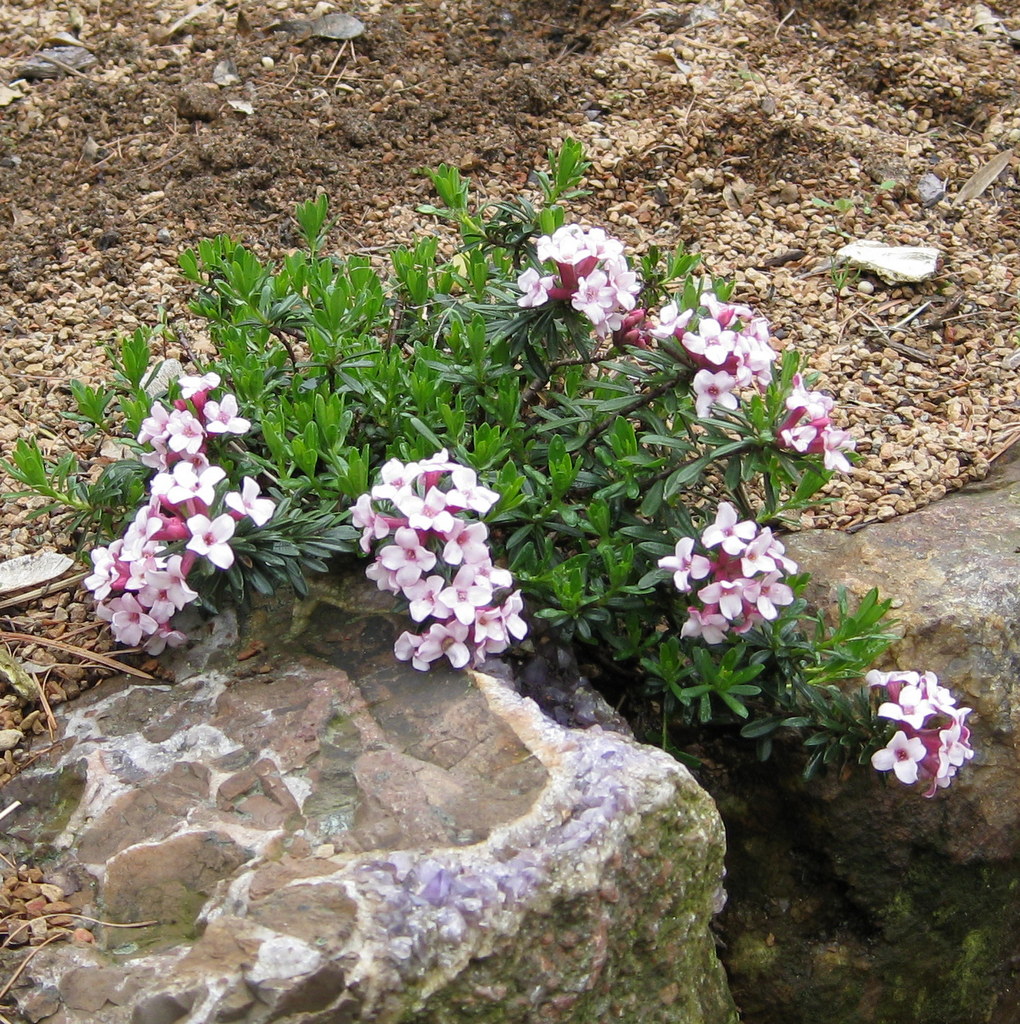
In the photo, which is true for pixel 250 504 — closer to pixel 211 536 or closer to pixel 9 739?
pixel 211 536

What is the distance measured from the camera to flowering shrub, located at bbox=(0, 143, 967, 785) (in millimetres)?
2689

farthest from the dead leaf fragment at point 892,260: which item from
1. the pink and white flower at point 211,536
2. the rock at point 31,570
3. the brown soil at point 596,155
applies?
the rock at point 31,570

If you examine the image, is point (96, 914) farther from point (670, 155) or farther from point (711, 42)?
point (711, 42)

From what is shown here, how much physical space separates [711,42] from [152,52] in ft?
8.70

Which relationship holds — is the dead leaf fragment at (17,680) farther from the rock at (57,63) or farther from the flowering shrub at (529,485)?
the rock at (57,63)

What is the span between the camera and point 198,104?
496 centimetres

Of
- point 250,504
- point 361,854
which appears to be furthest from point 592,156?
point 361,854

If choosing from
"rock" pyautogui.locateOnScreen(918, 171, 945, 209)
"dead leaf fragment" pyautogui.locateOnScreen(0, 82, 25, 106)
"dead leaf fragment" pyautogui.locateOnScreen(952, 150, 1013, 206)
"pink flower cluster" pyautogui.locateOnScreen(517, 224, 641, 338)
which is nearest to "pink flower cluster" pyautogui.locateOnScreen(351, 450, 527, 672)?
"pink flower cluster" pyautogui.locateOnScreen(517, 224, 641, 338)

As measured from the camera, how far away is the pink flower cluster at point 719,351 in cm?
269

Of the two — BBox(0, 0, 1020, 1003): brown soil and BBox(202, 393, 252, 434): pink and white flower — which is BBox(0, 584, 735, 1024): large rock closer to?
BBox(202, 393, 252, 434): pink and white flower

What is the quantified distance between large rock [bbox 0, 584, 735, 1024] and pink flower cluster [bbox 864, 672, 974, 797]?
22.1 inches

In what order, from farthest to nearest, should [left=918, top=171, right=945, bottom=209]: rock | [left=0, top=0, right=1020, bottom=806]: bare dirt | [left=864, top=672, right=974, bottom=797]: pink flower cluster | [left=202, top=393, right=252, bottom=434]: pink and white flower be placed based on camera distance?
[left=918, top=171, right=945, bottom=209]: rock, [left=0, top=0, right=1020, bottom=806]: bare dirt, [left=202, top=393, right=252, bottom=434]: pink and white flower, [left=864, top=672, right=974, bottom=797]: pink flower cluster

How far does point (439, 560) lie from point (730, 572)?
0.70m

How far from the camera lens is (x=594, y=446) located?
314 cm
